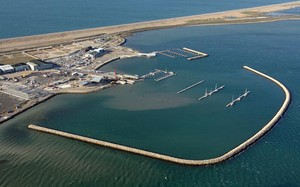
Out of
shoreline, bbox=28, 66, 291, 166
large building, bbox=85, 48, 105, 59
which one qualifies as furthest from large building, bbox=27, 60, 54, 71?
shoreline, bbox=28, 66, 291, 166

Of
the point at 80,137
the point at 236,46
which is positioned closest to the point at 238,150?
the point at 80,137

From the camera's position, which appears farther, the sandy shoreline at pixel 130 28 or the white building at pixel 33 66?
the sandy shoreline at pixel 130 28

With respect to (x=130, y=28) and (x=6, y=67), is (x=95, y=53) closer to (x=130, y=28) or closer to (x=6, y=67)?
(x=6, y=67)

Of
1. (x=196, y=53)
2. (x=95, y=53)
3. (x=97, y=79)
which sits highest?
(x=95, y=53)

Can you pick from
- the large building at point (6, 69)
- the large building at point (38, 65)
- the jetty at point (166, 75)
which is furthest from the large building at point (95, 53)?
the jetty at point (166, 75)

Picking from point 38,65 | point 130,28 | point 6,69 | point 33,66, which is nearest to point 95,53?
point 38,65

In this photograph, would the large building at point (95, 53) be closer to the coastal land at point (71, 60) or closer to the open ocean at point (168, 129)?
the coastal land at point (71, 60)
